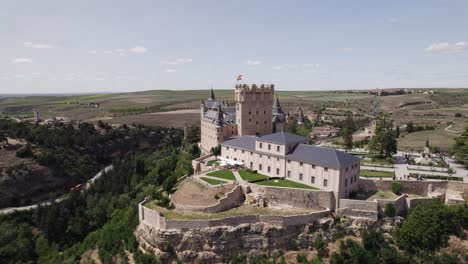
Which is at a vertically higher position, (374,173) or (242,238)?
(374,173)

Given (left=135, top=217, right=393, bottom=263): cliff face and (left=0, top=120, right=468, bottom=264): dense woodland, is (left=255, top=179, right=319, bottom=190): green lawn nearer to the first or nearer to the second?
(left=135, top=217, right=393, bottom=263): cliff face

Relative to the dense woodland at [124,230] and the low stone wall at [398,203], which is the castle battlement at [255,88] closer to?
the dense woodland at [124,230]

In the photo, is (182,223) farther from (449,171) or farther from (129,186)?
(449,171)

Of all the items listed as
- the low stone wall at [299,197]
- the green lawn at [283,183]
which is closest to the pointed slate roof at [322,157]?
the green lawn at [283,183]

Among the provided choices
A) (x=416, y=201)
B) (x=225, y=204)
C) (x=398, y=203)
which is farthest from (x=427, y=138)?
(x=225, y=204)

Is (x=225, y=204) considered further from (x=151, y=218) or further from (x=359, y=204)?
(x=359, y=204)

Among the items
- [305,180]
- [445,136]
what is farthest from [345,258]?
[445,136]
